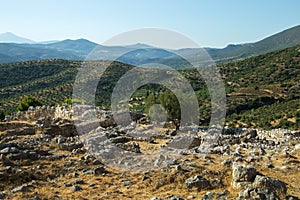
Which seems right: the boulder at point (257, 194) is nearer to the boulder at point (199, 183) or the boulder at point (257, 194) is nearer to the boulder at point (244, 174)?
the boulder at point (244, 174)

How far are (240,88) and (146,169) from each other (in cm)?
6924

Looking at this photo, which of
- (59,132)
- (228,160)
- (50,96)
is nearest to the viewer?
(228,160)

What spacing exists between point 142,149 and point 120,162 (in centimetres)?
400

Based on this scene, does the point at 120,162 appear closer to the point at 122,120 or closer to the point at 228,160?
the point at 228,160

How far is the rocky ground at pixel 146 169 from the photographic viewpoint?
36.6 ft

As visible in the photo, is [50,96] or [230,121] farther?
[50,96]

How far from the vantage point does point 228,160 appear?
46.0 feet

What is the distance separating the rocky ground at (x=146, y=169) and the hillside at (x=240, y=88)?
3118cm

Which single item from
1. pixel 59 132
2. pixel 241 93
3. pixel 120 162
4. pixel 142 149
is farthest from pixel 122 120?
pixel 241 93

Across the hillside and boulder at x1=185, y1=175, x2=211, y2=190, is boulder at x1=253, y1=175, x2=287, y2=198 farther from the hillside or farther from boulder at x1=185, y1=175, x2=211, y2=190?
the hillside

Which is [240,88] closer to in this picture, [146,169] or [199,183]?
[146,169]

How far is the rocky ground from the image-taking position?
36.6 ft

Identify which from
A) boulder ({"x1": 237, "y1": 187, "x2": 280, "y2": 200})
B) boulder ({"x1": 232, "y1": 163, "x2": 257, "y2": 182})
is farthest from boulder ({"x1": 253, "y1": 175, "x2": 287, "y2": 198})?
boulder ({"x1": 232, "y1": 163, "x2": 257, "y2": 182})

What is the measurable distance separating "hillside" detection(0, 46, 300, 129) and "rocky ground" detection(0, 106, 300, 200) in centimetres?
3118
